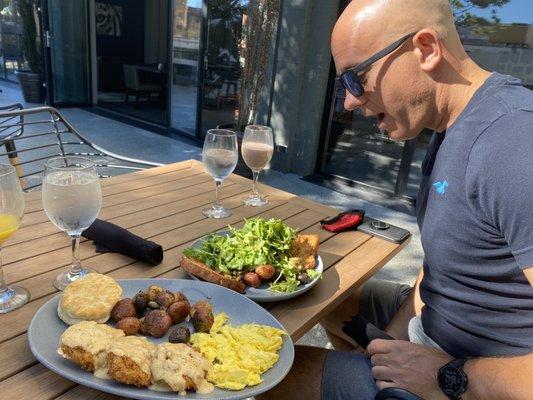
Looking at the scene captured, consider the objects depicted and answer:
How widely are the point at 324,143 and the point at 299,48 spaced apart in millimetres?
1182

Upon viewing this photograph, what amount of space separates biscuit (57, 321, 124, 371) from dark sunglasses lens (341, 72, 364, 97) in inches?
36.8

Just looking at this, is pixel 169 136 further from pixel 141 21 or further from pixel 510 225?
pixel 510 225

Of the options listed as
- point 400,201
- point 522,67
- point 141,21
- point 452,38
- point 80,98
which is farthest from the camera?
point 141,21

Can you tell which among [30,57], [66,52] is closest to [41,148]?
[66,52]

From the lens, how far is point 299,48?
514cm

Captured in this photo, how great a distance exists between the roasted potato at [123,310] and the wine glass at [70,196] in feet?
0.75

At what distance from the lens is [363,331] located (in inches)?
51.8

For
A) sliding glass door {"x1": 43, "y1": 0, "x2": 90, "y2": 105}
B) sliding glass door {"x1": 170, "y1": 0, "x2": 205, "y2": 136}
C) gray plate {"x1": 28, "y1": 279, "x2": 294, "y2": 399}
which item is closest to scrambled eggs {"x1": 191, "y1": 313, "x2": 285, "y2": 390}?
gray plate {"x1": 28, "y1": 279, "x2": 294, "y2": 399}

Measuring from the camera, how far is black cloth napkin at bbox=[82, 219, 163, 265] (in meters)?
1.26

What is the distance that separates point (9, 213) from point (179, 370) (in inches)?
21.9

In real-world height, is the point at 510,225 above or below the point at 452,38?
below

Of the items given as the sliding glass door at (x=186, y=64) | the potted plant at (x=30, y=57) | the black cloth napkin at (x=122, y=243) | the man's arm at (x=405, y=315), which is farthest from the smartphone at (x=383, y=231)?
the potted plant at (x=30, y=57)

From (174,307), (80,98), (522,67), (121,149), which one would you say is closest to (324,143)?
(522,67)

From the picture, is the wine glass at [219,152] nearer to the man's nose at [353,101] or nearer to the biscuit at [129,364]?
the man's nose at [353,101]
